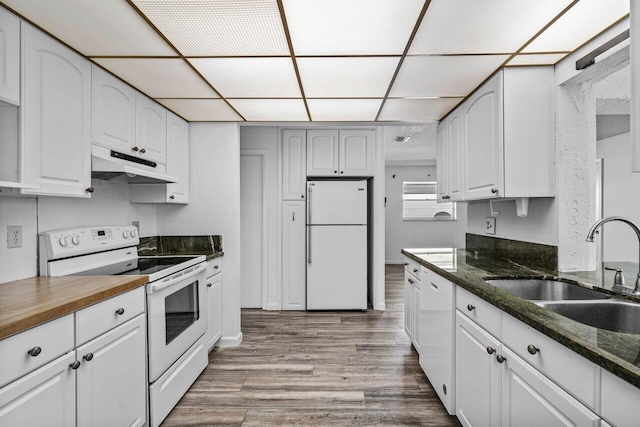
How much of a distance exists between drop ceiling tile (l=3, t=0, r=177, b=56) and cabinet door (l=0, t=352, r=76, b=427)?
4.74ft

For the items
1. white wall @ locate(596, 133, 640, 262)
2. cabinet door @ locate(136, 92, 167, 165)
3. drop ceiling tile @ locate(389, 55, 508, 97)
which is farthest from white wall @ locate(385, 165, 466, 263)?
cabinet door @ locate(136, 92, 167, 165)

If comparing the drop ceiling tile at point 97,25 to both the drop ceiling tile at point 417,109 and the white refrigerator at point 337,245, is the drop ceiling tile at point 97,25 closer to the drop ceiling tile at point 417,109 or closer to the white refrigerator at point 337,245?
the drop ceiling tile at point 417,109

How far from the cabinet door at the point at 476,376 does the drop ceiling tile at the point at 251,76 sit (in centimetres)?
177

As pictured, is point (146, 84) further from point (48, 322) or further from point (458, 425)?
point (458, 425)

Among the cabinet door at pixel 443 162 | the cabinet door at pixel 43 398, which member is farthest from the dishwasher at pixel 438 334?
the cabinet door at pixel 43 398

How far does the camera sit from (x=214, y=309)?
2977mm

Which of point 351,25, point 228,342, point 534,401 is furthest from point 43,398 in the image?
point 228,342

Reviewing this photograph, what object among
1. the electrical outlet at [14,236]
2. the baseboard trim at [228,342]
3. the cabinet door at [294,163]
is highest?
the cabinet door at [294,163]

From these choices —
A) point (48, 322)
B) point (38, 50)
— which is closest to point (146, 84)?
point (38, 50)

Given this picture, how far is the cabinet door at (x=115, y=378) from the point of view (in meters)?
1.42

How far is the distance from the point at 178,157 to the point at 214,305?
134 centimetres

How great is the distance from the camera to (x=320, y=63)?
1986 mm

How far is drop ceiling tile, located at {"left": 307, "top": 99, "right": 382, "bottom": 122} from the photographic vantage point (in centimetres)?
265

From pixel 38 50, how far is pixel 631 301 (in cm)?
286
